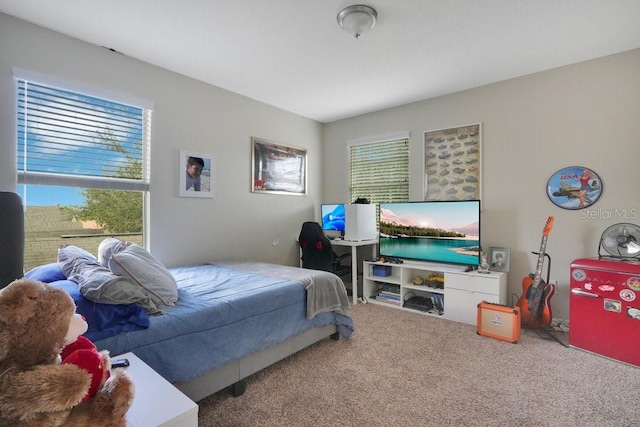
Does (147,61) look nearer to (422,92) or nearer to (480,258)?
(422,92)

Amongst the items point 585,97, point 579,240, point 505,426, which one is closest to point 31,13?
point 505,426

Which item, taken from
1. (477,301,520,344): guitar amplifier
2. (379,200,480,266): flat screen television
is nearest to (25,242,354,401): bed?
(477,301,520,344): guitar amplifier

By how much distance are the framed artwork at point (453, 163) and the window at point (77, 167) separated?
10.4 ft

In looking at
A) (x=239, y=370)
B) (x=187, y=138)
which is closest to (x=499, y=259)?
(x=239, y=370)

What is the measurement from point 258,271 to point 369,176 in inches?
91.3

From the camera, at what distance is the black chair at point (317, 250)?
3.67 meters

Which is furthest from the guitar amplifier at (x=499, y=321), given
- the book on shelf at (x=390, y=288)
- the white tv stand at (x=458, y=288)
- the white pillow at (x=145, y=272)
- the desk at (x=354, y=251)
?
the white pillow at (x=145, y=272)

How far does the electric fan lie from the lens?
2.47m

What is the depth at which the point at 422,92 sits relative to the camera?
361 cm

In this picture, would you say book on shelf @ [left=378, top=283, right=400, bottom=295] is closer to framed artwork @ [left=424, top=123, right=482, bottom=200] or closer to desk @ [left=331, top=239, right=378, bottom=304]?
desk @ [left=331, top=239, right=378, bottom=304]

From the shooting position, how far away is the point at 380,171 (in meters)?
4.30

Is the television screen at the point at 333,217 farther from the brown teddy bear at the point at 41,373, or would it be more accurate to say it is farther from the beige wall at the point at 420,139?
the brown teddy bear at the point at 41,373

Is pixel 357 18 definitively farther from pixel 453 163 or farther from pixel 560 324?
pixel 560 324

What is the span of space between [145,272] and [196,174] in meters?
1.72
